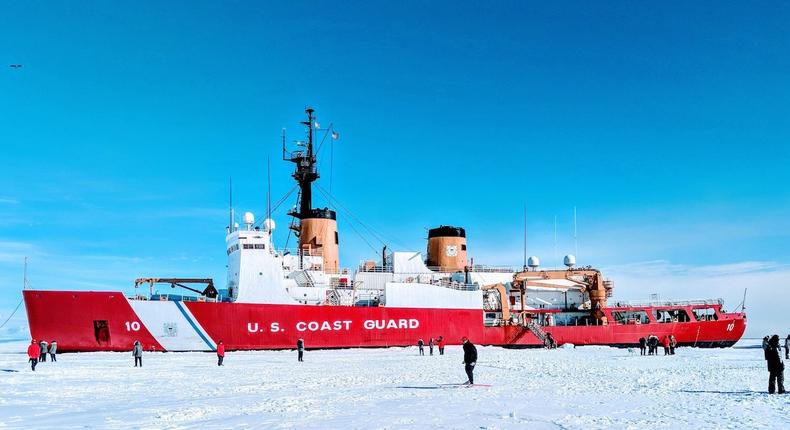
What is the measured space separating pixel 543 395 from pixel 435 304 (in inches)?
891

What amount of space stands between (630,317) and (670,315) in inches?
104

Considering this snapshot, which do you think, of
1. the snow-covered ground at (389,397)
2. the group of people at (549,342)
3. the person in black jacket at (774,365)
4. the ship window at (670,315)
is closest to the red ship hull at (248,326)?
the group of people at (549,342)

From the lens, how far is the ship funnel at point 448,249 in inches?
1614

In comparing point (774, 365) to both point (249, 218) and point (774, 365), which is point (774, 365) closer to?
point (774, 365)

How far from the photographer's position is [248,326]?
31.5 metres

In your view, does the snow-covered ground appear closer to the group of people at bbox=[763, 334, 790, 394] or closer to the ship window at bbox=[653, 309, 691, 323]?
the group of people at bbox=[763, 334, 790, 394]

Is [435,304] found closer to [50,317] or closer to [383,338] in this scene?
[383,338]

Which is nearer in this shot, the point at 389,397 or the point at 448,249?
the point at 389,397

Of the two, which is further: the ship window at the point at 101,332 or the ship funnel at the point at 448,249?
the ship funnel at the point at 448,249

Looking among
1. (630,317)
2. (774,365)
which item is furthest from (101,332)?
(630,317)

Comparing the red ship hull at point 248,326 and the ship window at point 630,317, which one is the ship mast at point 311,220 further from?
the ship window at point 630,317

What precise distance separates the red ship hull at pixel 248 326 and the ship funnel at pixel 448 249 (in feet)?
16.0

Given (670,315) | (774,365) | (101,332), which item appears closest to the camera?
(774,365)

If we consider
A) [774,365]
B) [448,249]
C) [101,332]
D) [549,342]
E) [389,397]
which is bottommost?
[549,342]
